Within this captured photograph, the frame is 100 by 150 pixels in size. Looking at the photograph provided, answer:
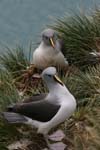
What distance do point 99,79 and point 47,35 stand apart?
873mm

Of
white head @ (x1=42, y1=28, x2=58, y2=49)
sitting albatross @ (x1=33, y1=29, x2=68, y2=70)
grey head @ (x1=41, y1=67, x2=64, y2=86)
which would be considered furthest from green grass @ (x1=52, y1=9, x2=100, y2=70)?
grey head @ (x1=41, y1=67, x2=64, y2=86)

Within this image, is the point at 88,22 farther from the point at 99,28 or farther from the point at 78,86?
the point at 78,86

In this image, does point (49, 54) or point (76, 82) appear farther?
point (49, 54)

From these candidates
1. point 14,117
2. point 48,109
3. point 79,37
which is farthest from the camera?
point 79,37

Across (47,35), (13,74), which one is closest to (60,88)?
(47,35)

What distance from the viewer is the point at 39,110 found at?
552 centimetres

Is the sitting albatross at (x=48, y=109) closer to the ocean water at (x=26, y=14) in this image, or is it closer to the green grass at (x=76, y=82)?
the green grass at (x=76, y=82)

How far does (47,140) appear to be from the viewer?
5684mm

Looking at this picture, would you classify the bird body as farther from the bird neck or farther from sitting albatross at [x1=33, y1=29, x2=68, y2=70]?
sitting albatross at [x1=33, y1=29, x2=68, y2=70]

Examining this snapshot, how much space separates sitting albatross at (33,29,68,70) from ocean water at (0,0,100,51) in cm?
727

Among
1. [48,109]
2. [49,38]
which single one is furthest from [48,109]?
[49,38]

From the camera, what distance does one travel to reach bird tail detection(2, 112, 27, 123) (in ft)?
18.2

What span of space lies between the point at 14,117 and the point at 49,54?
5.07ft

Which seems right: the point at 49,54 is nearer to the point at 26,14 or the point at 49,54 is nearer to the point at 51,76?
the point at 51,76
